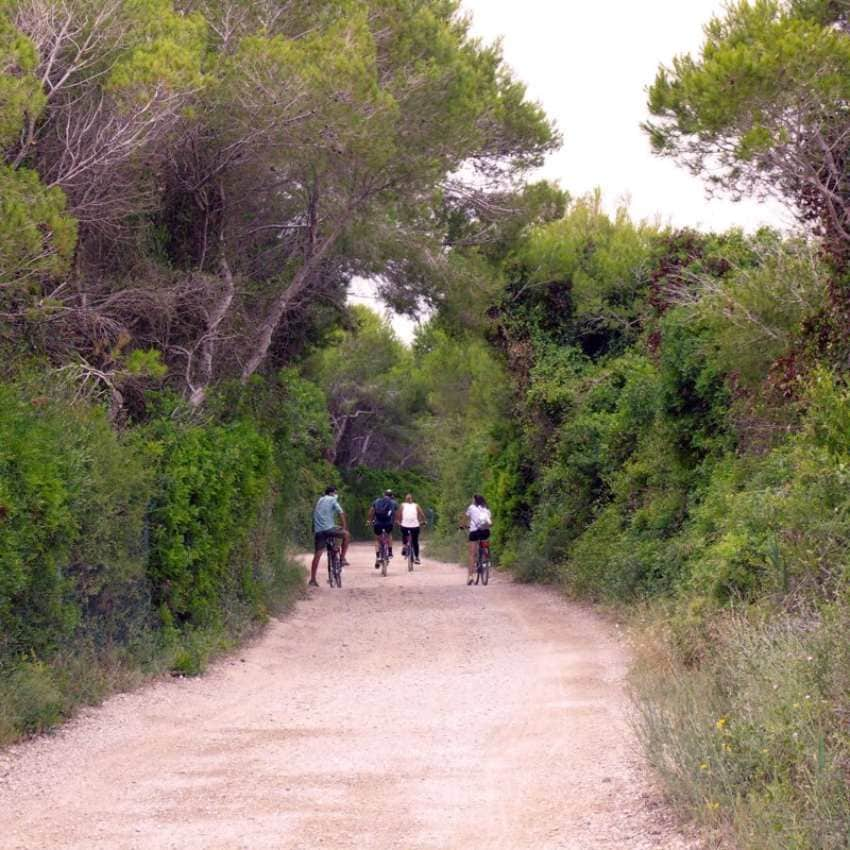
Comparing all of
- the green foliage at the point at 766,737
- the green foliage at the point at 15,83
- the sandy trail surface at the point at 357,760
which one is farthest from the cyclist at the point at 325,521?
the green foliage at the point at 766,737

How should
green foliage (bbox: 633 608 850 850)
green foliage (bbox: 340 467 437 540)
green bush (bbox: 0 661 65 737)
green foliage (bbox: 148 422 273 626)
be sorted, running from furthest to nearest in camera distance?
green foliage (bbox: 340 467 437 540)
green foliage (bbox: 148 422 273 626)
green bush (bbox: 0 661 65 737)
green foliage (bbox: 633 608 850 850)

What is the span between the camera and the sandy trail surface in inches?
306

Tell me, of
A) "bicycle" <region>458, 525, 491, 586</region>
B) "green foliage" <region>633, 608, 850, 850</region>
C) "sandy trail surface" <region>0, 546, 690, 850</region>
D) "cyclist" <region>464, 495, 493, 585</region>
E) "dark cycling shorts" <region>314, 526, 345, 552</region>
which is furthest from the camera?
"bicycle" <region>458, 525, 491, 586</region>

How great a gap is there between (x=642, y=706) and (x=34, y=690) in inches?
188

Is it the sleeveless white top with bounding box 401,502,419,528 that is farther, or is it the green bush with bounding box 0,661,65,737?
the sleeveless white top with bounding box 401,502,419,528

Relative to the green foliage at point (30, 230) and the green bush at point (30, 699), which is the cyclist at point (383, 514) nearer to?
the green foliage at point (30, 230)

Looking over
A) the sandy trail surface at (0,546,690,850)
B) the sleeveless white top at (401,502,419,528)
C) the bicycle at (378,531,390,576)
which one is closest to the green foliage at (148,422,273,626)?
the sandy trail surface at (0,546,690,850)

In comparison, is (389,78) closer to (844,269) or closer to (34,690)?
(844,269)

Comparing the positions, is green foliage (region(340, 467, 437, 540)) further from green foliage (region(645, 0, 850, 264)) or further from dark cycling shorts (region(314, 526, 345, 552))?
green foliage (region(645, 0, 850, 264))

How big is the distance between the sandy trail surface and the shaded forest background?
1.80 feet

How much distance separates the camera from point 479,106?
22156mm

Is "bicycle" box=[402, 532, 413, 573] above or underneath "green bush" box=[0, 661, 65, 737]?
above

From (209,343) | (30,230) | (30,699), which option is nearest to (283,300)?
(209,343)

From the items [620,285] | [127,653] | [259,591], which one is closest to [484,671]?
[127,653]
